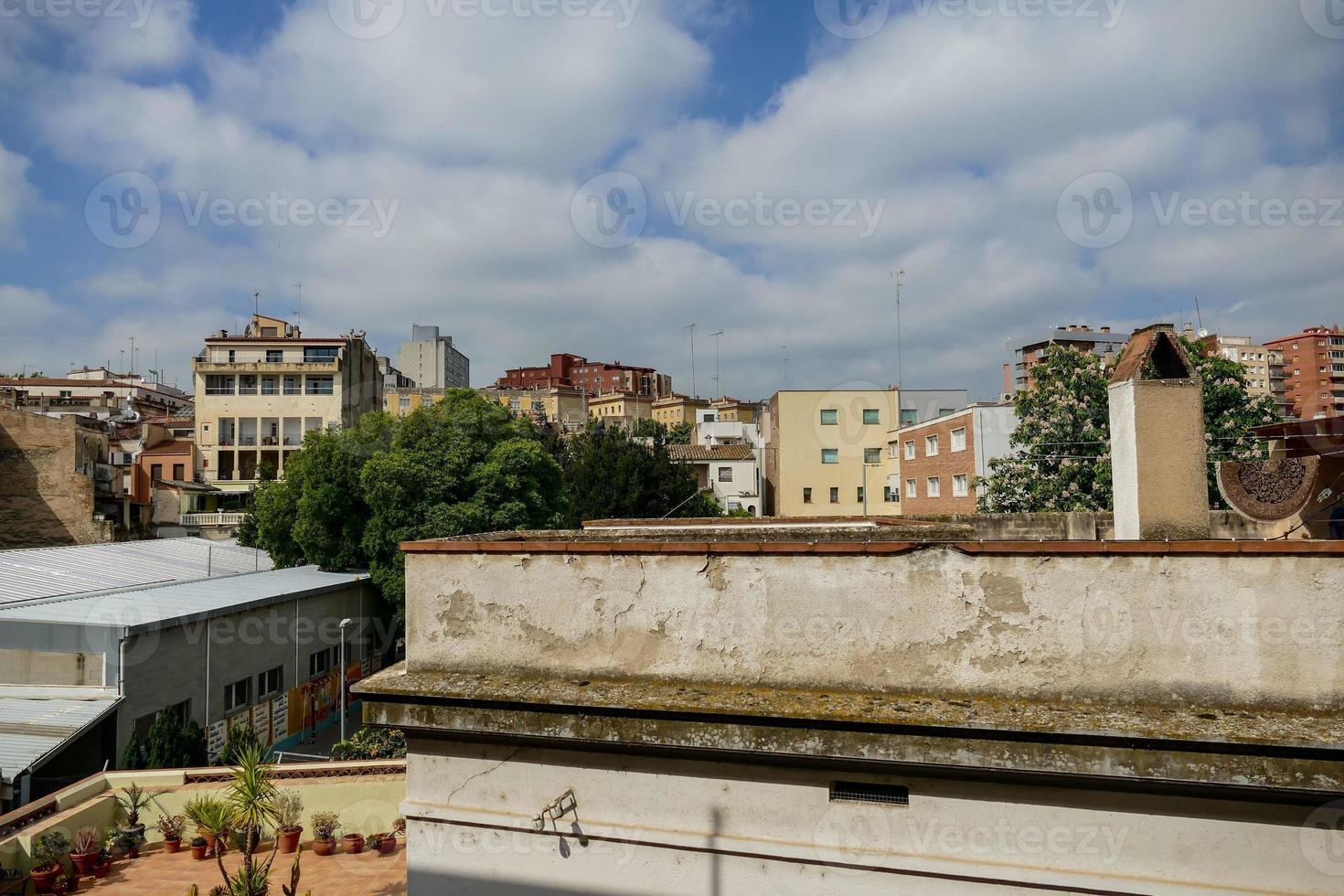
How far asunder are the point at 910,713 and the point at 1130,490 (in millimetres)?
2826

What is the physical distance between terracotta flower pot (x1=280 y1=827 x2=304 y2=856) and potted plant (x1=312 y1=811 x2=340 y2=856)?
0.28 metres

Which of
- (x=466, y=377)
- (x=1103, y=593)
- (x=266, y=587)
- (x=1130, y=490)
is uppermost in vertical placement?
(x=466, y=377)

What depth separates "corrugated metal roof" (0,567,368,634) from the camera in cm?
1480

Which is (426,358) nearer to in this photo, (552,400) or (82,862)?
(552,400)

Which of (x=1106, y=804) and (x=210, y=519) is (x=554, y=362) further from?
(x=1106, y=804)

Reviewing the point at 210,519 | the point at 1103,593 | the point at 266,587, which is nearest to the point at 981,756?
the point at 1103,593

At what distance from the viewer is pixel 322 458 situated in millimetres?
26859

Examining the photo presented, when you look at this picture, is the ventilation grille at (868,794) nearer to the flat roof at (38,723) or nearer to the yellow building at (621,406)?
the flat roof at (38,723)

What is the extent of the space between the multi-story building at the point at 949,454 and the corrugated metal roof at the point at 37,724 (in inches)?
991

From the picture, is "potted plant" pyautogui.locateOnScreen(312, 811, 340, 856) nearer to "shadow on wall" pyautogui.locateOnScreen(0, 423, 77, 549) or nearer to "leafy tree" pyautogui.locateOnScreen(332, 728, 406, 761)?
"leafy tree" pyautogui.locateOnScreen(332, 728, 406, 761)

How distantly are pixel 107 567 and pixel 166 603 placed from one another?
6588 millimetres

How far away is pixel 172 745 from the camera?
1459 cm

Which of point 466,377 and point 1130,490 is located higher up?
point 466,377

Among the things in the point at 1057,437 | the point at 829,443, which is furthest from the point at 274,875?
the point at 829,443
